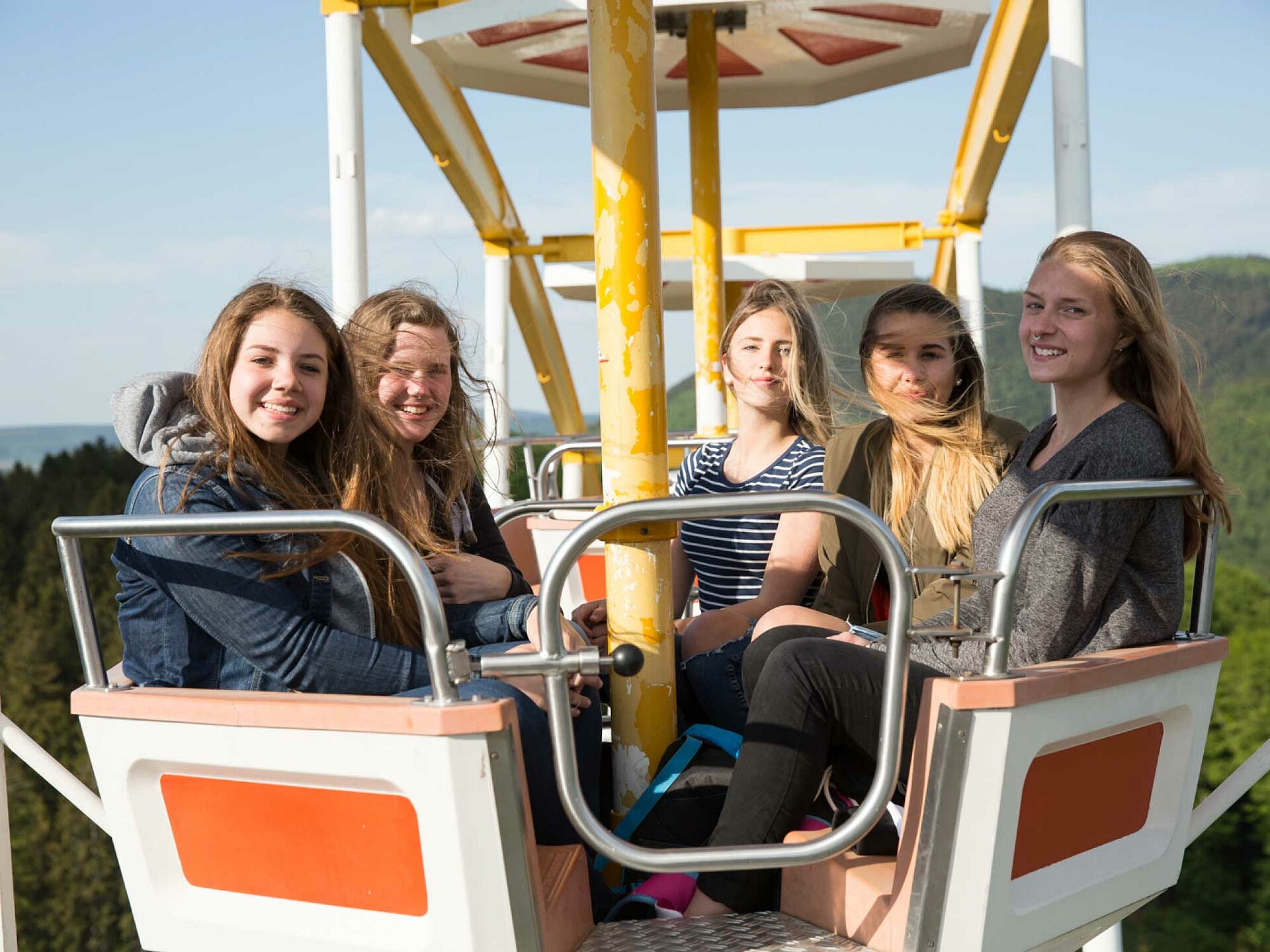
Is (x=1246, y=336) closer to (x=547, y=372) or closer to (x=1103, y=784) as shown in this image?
(x=547, y=372)

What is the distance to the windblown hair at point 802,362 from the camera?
337 centimetres

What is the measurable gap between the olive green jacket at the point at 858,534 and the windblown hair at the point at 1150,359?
0.57 m

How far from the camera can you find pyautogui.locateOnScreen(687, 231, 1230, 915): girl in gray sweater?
2283 mm

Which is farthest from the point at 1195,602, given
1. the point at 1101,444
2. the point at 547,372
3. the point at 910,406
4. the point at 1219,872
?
the point at 1219,872

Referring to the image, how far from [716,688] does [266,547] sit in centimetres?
107

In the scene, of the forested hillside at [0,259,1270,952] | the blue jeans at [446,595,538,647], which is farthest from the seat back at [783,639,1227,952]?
the forested hillside at [0,259,1270,952]

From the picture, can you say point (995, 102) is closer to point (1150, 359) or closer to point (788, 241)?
point (788, 241)

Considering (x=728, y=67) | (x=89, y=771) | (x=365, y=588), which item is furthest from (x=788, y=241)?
(x=89, y=771)

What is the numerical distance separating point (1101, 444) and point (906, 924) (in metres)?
0.93

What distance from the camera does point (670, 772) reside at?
275 cm

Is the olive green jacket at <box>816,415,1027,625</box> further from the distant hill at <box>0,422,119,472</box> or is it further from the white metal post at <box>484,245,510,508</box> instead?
the distant hill at <box>0,422,119,472</box>

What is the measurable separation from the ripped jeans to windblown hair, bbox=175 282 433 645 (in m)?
0.64

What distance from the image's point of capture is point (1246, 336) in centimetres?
5419

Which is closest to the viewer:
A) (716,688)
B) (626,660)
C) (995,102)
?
(626,660)
